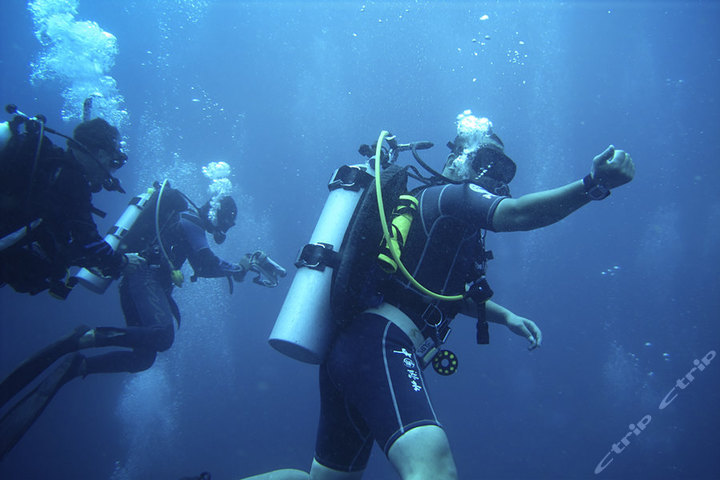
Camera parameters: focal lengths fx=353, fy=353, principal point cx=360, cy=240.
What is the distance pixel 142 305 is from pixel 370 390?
3759 millimetres

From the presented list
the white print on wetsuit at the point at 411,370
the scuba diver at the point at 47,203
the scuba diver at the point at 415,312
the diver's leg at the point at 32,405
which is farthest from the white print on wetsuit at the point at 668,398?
the scuba diver at the point at 47,203

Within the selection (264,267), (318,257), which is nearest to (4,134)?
(318,257)

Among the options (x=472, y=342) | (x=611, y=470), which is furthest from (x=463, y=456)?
(x=611, y=470)

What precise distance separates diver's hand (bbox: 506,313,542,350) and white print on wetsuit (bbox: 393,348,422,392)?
1.38 m

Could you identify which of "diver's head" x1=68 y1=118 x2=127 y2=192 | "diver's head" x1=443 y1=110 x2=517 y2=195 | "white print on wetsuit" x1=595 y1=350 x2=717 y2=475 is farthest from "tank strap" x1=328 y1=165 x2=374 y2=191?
"white print on wetsuit" x1=595 y1=350 x2=717 y2=475

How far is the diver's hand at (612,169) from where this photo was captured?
1591 millimetres

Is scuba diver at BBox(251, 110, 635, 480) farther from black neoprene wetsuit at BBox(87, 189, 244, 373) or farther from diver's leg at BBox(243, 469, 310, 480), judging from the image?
black neoprene wetsuit at BBox(87, 189, 244, 373)

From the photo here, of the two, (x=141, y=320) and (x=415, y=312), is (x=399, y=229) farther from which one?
(x=141, y=320)

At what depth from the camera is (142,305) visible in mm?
4344

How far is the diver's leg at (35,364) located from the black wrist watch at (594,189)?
4862 millimetres

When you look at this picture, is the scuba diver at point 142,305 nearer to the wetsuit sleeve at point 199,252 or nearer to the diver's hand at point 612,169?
the wetsuit sleeve at point 199,252

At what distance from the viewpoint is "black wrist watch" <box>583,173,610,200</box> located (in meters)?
1.62

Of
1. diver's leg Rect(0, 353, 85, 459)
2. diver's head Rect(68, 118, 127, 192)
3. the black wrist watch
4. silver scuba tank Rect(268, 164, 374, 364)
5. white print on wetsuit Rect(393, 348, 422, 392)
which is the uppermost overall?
diver's head Rect(68, 118, 127, 192)

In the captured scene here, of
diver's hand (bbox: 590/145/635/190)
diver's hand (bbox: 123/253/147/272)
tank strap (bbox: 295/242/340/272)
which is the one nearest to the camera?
diver's hand (bbox: 590/145/635/190)
